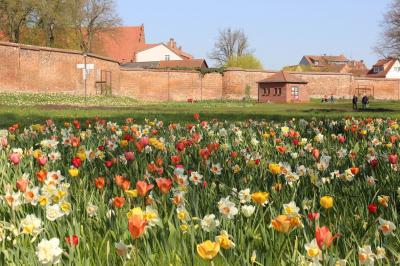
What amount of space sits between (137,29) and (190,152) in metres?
87.1

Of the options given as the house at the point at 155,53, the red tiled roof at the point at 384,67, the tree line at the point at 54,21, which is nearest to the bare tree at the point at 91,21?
the tree line at the point at 54,21

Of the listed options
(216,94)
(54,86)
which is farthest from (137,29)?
(54,86)

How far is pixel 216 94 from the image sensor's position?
5666 centimetres

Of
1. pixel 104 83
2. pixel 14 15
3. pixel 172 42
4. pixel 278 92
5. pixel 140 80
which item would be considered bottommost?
pixel 278 92

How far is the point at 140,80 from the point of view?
51.4 m

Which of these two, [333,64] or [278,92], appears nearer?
[278,92]

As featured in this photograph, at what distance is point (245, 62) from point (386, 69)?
34.8m

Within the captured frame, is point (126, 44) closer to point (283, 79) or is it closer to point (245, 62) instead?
point (245, 62)

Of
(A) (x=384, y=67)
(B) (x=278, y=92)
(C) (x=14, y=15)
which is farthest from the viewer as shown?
(A) (x=384, y=67)

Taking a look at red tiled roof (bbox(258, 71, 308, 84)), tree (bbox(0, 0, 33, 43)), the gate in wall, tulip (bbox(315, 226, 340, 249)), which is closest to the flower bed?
tulip (bbox(315, 226, 340, 249))

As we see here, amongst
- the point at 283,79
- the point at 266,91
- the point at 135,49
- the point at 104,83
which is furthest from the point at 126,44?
the point at 104,83

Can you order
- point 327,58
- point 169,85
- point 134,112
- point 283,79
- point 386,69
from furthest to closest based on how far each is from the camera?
1. point 327,58
2. point 386,69
3. point 169,85
4. point 283,79
5. point 134,112

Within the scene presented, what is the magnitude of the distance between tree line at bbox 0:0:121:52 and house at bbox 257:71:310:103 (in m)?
20.5

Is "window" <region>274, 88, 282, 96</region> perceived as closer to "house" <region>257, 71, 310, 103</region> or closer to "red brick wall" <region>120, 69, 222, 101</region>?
"house" <region>257, 71, 310, 103</region>
